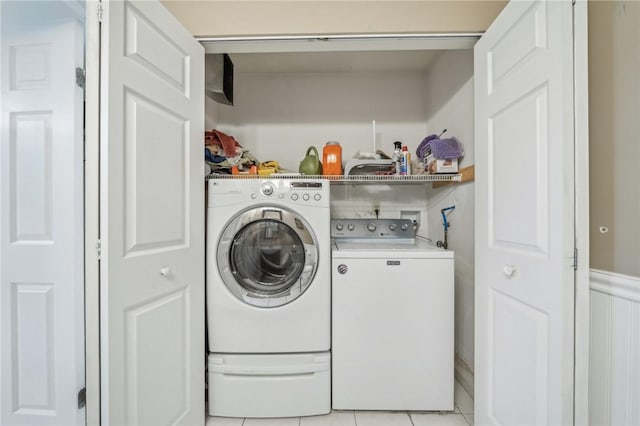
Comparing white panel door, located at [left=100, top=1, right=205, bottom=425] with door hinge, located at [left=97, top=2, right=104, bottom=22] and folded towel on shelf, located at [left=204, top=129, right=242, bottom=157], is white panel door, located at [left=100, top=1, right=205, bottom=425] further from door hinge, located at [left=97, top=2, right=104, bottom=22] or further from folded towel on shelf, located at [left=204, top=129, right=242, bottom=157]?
folded towel on shelf, located at [left=204, top=129, right=242, bottom=157]

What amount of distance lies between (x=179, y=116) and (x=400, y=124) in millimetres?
1865

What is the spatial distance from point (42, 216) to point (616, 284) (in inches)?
79.9

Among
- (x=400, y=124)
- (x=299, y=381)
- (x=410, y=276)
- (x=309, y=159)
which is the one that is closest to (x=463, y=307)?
(x=410, y=276)

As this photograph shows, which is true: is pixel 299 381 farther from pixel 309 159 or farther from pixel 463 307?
pixel 309 159

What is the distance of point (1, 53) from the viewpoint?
1.02 metres

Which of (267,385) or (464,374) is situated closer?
(267,385)

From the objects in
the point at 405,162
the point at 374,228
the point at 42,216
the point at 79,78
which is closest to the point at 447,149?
the point at 405,162

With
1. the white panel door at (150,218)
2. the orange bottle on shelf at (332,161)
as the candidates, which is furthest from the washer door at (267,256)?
the orange bottle on shelf at (332,161)

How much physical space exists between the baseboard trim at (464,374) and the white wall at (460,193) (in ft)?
0.10

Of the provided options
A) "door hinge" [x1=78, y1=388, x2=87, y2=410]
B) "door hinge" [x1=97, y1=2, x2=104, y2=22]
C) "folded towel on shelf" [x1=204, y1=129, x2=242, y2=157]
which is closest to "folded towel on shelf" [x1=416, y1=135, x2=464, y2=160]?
"folded towel on shelf" [x1=204, y1=129, x2=242, y2=157]

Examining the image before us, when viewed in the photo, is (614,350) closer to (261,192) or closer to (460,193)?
(460,193)

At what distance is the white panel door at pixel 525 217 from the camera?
0.83 meters

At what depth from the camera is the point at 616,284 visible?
83cm

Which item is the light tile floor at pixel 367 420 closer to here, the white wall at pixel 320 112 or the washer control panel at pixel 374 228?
the washer control panel at pixel 374 228
